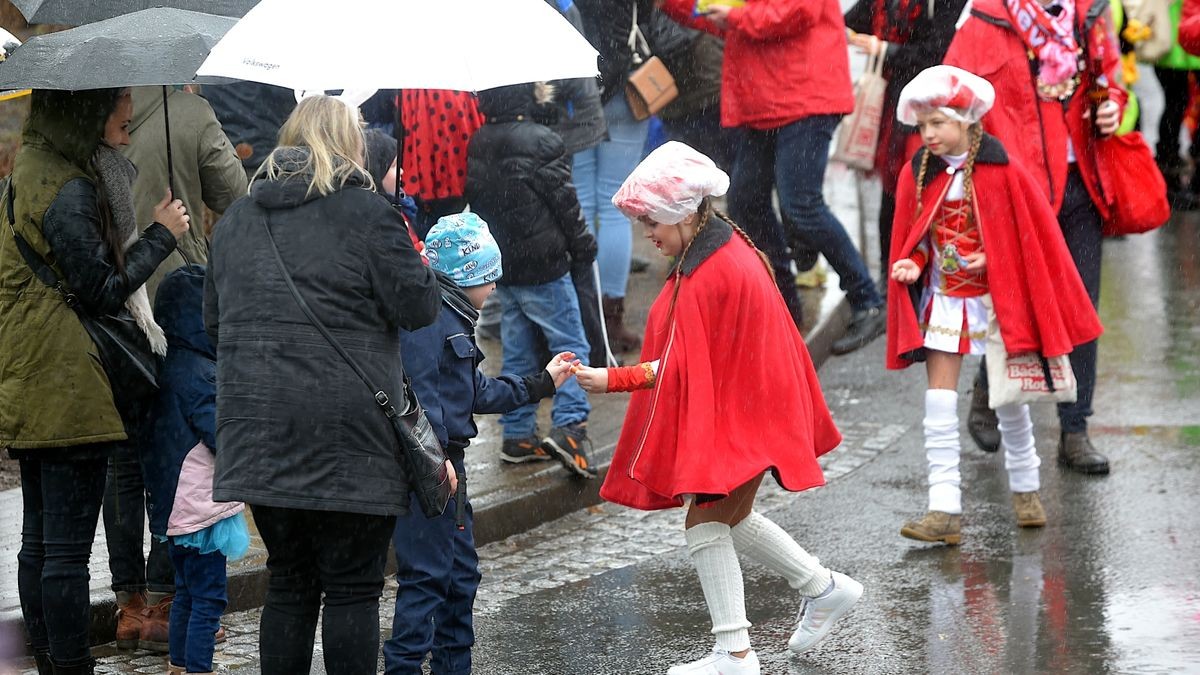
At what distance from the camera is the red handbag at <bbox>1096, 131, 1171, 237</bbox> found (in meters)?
7.53

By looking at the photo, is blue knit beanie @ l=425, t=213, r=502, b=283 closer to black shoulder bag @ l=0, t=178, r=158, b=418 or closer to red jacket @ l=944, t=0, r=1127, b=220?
black shoulder bag @ l=0, t=178, r=158, b=418

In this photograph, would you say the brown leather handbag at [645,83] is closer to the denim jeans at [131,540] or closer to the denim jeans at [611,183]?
the denim jeans at [611,183]

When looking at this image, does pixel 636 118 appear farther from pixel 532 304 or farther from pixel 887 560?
pixel 887 560

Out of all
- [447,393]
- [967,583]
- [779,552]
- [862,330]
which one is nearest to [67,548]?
[447,393]

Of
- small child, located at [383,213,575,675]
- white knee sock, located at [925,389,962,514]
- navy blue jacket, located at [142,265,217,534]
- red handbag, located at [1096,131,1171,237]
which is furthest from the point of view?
red handbag, located at [1096,131,1171,237]

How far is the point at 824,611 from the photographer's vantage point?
545 centimetres

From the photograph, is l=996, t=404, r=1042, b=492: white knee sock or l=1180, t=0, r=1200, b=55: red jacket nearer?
l=996, t=404, r=1042, b=492: white knee sock

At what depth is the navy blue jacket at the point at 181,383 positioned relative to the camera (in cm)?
516

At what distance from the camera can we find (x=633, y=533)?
704cm

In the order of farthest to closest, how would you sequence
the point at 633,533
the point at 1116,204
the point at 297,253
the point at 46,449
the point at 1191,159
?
1. the point at 1191,159
2. the point at 1116,204
3. the point at 633,533
4. the point at 46,449
5. the point at 297,253

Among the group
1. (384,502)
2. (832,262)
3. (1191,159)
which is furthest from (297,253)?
(1191,159)

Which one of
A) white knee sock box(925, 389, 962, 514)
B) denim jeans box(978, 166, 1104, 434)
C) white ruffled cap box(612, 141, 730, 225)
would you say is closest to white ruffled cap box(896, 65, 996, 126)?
white knee sock box(925, 389, 962, 514)

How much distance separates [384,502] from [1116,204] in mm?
4417

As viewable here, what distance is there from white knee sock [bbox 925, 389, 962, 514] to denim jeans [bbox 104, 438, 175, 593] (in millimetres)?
2881
